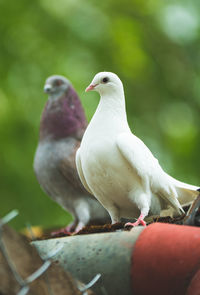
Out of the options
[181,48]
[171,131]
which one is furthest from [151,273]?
[181,48]

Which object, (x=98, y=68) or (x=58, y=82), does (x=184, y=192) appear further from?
(x=98, y=68)

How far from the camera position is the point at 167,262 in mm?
1859

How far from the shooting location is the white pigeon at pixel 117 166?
2684 millimetres

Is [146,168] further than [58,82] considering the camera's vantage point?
No

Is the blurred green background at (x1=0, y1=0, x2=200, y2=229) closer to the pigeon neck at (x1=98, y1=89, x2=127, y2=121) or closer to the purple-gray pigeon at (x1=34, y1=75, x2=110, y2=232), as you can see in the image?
the purple-gray pigeon at (x1=34, y1=75, x2=110, y2=232)

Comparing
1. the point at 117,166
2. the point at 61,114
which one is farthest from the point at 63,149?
the point at 117,166

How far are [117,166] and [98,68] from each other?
468 cm

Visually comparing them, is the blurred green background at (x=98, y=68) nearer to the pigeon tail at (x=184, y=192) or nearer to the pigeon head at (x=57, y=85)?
the pigeon head at (x=57, y=85)

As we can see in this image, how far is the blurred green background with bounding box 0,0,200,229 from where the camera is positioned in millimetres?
6910

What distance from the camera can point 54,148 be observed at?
4.47 m

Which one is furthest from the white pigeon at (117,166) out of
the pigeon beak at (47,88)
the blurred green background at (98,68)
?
the blurred green background at (98,68)

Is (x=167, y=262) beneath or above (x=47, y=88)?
beneath

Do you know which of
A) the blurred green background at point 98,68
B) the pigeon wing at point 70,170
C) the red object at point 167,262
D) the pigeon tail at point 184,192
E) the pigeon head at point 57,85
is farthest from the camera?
the blurred green background at point 98,68

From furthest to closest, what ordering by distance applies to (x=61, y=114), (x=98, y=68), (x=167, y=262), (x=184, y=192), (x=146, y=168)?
(x=98, y=68)
(x=61, y=114)
(x=184, y=192)
(x=146, y=168)
(x=167, y=262)
